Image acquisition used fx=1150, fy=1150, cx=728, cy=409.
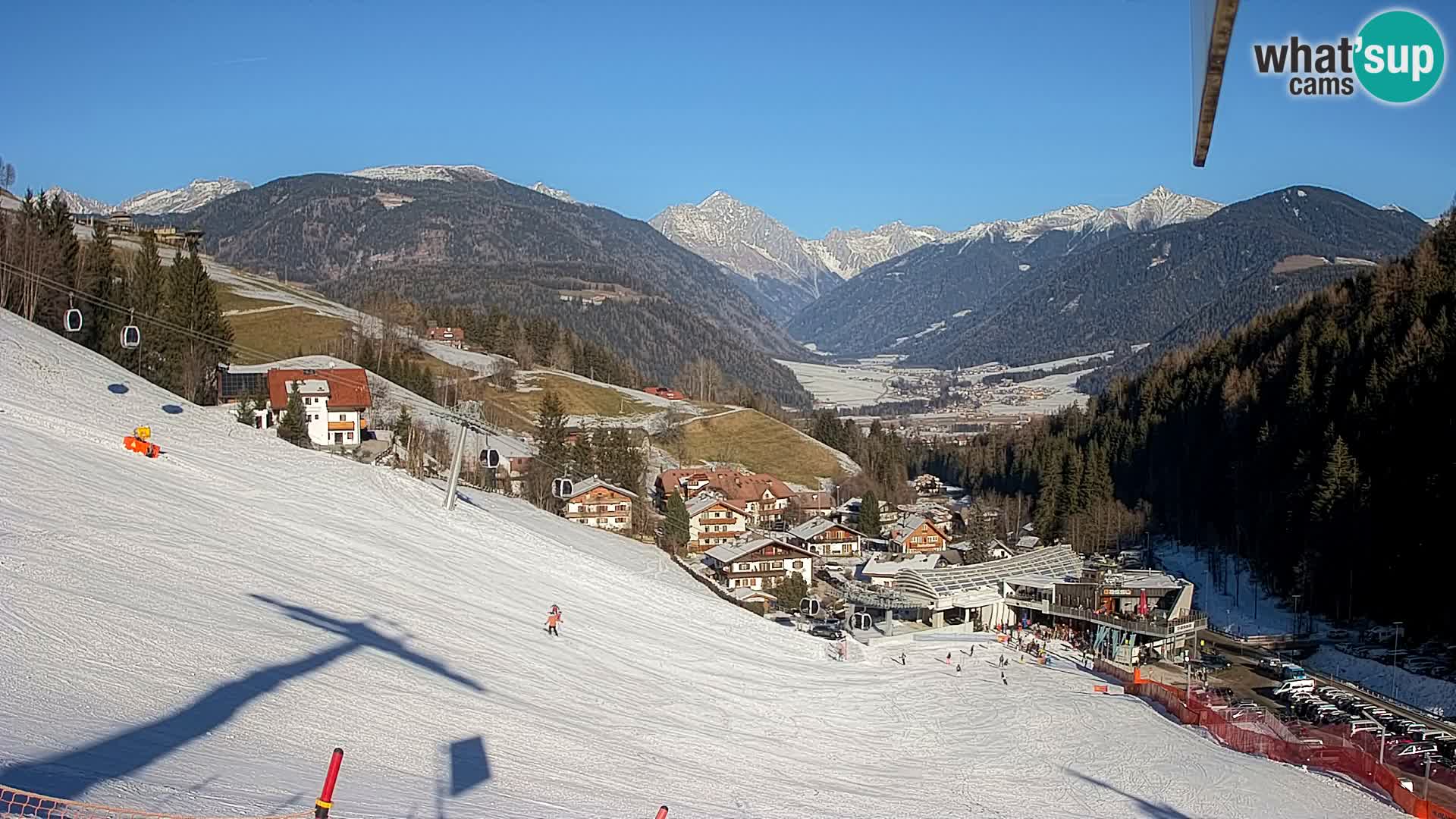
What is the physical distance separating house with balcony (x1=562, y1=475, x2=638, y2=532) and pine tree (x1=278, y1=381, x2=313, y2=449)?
16294 millimetres

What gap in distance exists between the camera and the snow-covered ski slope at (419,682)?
14.3 meters

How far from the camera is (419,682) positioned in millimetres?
19375

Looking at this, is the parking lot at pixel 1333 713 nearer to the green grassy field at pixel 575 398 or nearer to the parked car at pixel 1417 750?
the parked car at pixel 1417 750

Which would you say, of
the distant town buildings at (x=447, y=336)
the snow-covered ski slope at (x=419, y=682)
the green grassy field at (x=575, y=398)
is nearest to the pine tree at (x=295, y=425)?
the snow-covered ski slope at (x=419, y=682)

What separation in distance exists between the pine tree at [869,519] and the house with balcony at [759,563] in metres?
14.6

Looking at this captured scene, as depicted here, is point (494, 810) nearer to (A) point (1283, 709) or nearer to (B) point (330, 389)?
(A) point (1283, 709)

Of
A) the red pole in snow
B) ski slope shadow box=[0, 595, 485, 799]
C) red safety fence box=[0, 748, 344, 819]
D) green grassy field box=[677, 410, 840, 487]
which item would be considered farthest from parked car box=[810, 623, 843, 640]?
green grassy field box=[677, 410, 840, 487]

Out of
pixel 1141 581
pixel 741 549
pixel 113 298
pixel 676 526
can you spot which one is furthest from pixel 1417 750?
pixel 113 298

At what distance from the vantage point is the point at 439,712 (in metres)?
18.0

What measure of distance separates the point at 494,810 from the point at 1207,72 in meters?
12.9

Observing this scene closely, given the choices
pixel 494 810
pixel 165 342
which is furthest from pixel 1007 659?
pixel 165 342

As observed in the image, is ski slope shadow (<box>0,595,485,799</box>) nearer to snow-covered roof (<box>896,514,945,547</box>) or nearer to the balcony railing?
the balcony railing

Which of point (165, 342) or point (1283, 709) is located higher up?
point (165, 342)

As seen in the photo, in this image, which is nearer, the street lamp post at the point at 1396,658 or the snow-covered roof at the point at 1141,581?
the street lamp post at the point at 1396,658
